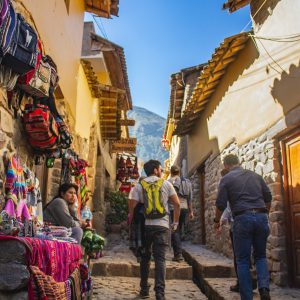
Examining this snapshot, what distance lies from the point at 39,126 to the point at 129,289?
2.70 meters

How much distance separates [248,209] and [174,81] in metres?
11.0

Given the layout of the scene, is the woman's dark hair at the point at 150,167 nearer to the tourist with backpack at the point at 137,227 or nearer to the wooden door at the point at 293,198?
the tourist with backpack at the point at 137,227

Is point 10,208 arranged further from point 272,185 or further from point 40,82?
point 272,185

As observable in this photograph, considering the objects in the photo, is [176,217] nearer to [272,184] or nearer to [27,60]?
[272,184]

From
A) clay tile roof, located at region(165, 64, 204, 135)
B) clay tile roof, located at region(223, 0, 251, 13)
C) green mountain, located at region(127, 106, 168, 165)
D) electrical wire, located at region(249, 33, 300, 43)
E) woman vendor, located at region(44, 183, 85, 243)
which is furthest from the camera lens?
green mountain, located at region(127, 106, 168, 165)

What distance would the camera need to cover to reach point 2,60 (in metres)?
2.87

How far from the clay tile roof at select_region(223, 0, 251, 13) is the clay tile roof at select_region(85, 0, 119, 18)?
2576mm

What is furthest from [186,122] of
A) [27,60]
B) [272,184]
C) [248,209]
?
[27,60]

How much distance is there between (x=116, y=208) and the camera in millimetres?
12523

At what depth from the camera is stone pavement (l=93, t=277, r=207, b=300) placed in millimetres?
4620

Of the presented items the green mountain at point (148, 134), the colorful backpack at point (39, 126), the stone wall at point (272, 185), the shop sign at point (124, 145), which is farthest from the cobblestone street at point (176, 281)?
the green mountain at point (148, 134)

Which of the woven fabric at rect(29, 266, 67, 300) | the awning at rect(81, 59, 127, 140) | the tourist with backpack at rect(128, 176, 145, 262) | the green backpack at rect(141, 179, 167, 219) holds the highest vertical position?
the awning at rect(81, 59, 127, 140)

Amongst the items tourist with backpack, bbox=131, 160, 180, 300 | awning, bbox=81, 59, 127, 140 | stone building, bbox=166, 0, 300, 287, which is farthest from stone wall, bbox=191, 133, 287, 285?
awning, bbox=81, 59, 127, 140

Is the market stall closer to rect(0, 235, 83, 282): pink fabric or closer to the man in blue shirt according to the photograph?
rect(0, 235, 83, 282): pink fabric
